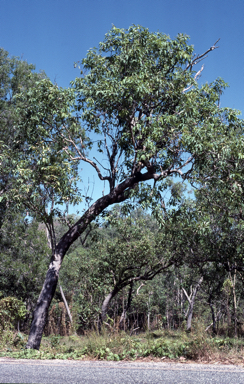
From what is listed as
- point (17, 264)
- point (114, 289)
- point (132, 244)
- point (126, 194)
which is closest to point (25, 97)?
point (126, 194)

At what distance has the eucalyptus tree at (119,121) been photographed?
8391mm

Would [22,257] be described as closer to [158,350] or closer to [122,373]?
[158,350]

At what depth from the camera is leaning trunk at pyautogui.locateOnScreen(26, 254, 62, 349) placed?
8.42m

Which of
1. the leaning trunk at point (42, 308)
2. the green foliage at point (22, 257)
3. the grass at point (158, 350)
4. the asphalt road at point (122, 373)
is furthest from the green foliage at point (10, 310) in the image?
the green foliage at point (22, 257)

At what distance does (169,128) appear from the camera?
8539 millimetres

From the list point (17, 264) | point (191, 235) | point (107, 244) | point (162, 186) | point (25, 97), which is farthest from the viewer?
point (17, 264)

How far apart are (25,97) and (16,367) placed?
7393 millimetres

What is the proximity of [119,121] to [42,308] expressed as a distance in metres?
5.71

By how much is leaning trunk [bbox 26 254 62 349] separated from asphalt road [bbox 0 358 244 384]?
3529 mm

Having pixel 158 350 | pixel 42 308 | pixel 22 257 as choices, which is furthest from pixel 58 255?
pixel 22 257

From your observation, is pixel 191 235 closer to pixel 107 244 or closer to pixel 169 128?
pixel 169 128

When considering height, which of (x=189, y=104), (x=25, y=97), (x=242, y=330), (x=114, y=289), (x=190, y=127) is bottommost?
(x=242, y=330)

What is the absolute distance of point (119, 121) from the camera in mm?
9898

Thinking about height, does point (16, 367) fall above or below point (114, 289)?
below
